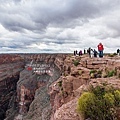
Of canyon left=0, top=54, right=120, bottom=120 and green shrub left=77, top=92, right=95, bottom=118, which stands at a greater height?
green shrub left=77, top=92, right=95, bottom=118

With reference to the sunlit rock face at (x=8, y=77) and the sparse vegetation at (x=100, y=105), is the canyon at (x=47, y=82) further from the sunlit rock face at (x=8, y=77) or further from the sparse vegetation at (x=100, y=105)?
the sparse vegetation at (x=100, y=105)

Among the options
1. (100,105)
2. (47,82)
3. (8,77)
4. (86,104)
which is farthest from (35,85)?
(100,105)

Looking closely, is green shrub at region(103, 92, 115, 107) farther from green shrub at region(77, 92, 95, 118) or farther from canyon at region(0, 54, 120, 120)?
canyon at region(0, 54, 120, 120)

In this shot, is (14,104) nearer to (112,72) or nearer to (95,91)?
(112,72)

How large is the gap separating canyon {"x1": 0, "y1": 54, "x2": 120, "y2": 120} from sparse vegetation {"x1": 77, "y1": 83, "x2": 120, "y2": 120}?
569 mm

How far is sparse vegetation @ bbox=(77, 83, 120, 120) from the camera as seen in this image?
10.8 metres

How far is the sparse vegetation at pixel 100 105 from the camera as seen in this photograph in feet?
35.6

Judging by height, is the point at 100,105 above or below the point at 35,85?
above

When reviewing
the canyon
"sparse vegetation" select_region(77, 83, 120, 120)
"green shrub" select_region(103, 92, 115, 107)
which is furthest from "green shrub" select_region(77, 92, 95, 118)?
"green shrub" select_region(103, 92, 115, 107)

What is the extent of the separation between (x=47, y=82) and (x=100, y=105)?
2231 inches

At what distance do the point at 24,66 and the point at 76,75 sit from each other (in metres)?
77.1

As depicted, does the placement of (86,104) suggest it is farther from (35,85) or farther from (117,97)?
(35,85)

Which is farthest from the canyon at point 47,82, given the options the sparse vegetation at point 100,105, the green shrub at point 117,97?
the green shrub at point 117,97

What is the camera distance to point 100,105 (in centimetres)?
1116
